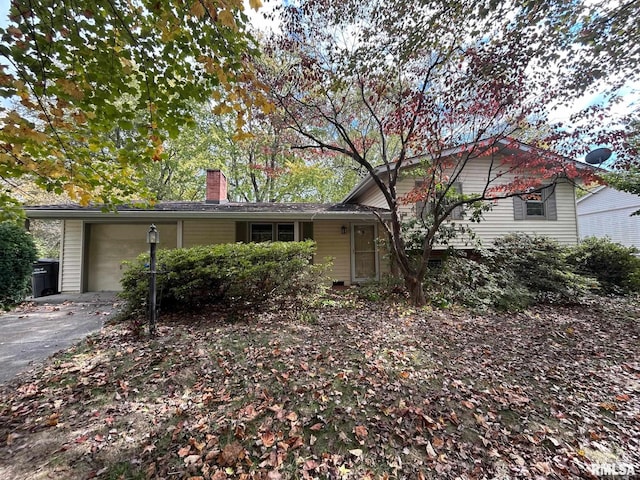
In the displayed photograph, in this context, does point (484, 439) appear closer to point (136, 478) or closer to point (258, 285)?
point (136, 478)

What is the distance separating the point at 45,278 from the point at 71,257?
896 mm

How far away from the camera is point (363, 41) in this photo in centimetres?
557

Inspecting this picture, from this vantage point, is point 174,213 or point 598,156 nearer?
point 598,156

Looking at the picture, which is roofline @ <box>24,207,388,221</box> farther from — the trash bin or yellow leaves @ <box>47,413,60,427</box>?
yellow leaves @ <box>47,413,60,427</box>

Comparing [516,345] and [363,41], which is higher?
[363,41]

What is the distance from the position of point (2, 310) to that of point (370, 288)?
8.40 metres

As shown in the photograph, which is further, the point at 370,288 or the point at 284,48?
the point at 370,288

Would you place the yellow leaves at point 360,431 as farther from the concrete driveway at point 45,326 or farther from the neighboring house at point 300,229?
the neighboring house at point 300,229

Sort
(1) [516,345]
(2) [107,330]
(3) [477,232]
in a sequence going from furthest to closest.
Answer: (3) [477,232] < (2) [107,330] < (1) [516,345]

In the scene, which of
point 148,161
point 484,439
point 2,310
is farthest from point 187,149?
point 484,439

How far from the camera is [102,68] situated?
2463mm

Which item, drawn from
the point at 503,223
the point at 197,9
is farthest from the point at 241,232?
the point at 503,223

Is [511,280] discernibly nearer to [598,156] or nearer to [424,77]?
[598,156]

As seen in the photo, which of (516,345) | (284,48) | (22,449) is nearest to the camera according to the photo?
(22,449)
